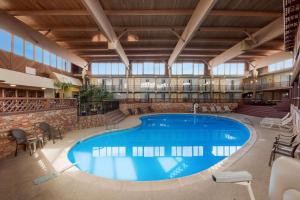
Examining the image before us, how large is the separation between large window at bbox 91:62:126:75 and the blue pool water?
16392mm

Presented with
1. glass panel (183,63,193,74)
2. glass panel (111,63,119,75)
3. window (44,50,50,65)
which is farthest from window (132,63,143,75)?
window (44,50,50,65)

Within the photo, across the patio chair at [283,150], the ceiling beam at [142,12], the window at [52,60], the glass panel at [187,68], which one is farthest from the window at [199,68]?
the patio chair at [283,150]

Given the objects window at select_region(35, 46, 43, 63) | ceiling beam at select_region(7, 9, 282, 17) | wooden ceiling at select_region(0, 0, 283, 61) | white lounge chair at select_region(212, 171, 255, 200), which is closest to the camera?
white lounge chair at select_region(212, 171, 255, 200)

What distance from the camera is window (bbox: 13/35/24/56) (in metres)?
11.0

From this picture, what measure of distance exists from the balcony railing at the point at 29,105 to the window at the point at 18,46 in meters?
5.01

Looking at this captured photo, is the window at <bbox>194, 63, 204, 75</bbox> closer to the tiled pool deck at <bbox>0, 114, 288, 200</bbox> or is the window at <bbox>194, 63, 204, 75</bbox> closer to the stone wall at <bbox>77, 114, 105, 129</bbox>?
the stone wall at <bbox>77, 114, 105, 129</bbox>

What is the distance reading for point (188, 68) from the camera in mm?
25047

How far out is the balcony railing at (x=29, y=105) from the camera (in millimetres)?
5977

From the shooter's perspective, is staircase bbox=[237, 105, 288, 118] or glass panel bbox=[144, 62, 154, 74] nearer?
staircase bbox=[237, 105, 288, 118]

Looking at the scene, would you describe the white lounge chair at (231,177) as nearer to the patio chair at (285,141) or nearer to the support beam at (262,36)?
the patio chair at (285,141)

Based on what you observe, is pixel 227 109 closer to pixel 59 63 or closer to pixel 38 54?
pixel 59 63

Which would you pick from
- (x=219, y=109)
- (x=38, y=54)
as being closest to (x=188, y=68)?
(x=219, y=109)

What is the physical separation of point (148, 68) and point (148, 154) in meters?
19.3

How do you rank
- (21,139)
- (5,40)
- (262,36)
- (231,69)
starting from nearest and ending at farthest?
(21,139) < (5,40) < (262,36) < (231,69)
